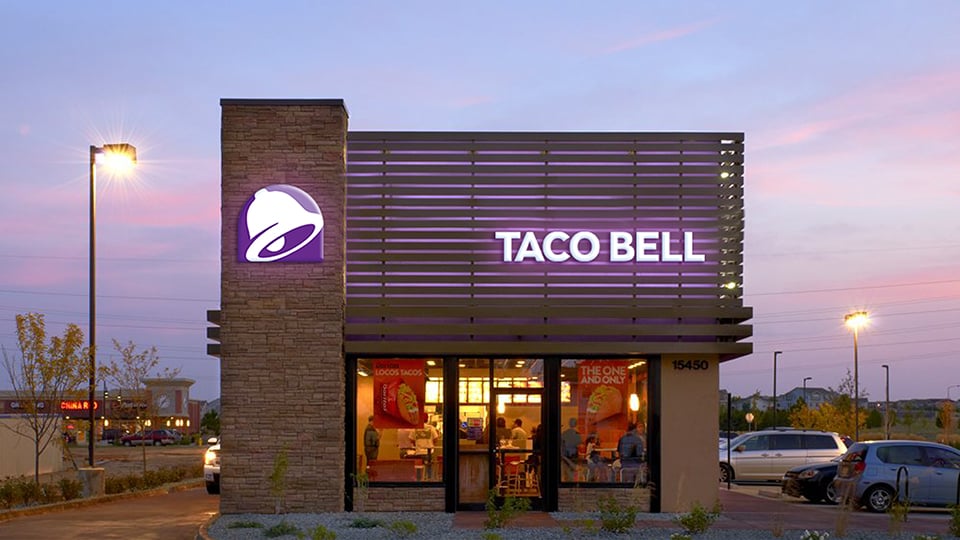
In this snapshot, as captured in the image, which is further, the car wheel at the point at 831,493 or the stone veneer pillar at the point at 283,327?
the car wheel at the point at 831,493

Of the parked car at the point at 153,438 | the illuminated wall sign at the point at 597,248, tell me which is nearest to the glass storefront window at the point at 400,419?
the illuminated wall sign at the point at 597,248

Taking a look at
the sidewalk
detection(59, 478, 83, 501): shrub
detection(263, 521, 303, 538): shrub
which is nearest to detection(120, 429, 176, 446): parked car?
detection(59, 478, 83, 501): shrub

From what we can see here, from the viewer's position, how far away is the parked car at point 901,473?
22.8 meters

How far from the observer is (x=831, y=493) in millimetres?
25219

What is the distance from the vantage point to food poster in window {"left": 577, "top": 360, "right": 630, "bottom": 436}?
2016 cm

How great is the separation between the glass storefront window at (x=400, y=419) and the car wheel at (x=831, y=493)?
9619mm

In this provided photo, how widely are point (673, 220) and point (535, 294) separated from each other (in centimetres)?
267

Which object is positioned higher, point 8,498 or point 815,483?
point 8,498

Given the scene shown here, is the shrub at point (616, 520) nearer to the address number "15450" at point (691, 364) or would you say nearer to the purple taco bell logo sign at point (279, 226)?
the address number "15450" at point (691, 364)

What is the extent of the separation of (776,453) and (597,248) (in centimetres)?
1574

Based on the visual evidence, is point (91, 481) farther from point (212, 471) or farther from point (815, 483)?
point (815, 483)

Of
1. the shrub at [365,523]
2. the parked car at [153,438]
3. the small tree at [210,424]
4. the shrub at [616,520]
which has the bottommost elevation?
the small tree at [210,424]

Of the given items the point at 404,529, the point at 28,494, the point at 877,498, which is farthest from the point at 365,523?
the point at 877,498

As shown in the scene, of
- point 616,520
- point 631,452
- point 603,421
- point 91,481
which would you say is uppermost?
point 603,421
